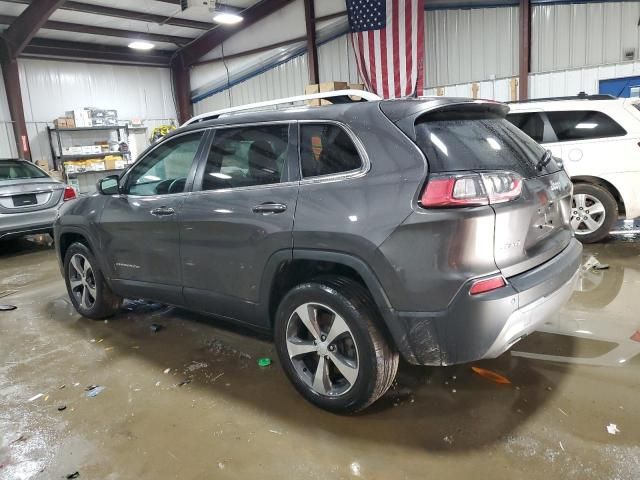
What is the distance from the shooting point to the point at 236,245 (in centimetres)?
282

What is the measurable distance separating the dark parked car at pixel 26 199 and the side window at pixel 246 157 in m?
5.48

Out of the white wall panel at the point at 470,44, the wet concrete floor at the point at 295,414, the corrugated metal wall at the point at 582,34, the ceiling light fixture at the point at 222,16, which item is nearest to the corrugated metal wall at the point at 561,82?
the corrugated metal wall at the point at 582,34

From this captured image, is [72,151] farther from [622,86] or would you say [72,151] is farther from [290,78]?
[622,86]

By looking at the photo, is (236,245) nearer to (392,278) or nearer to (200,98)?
(392,278)

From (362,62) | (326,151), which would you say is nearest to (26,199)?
(326,151)

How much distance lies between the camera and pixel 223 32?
1362 cm

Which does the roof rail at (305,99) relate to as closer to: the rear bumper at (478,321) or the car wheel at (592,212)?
the rear bumper at (478,321)

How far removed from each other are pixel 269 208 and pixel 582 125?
4.43m

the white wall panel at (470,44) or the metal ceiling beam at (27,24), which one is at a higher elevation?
the metal ceiling beam at (27,24)

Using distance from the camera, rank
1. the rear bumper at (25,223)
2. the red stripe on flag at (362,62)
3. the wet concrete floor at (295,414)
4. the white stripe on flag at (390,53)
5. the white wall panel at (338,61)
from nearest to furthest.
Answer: the wet concrete floor at (295,414) < the rear bumper at (25,223) < the white stripe on flag at (390,53) < the red stripe on flag at (362,62) < the white wall panel at (338,61)

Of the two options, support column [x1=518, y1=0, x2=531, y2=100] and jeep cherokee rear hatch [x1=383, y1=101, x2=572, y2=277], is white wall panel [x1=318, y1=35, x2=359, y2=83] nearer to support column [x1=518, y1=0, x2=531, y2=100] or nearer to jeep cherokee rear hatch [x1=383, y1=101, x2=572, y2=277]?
support column [x1=518, y1=0, x2=531, y2=100]

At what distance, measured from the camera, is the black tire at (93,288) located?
4043 mm

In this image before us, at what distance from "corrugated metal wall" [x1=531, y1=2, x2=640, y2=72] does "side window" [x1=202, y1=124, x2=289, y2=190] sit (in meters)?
8.34

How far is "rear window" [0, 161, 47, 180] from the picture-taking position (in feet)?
24.6
